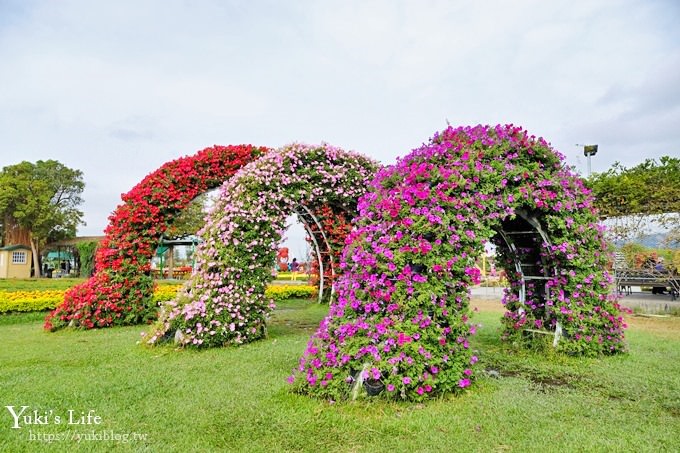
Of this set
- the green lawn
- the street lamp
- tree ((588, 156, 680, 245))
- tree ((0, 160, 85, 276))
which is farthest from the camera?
tree ((0, 160, 85, 276))

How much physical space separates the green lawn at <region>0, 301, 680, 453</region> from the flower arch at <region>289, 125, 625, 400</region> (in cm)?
27

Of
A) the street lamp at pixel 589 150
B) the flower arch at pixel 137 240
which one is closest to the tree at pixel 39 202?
the flower arch at pixel 137 240

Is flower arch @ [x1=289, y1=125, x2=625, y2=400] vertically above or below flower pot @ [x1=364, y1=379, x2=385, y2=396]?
above

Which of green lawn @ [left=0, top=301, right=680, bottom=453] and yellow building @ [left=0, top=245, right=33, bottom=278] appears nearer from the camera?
green lawn @ [left=0, top=301, right=680, bottom=453]

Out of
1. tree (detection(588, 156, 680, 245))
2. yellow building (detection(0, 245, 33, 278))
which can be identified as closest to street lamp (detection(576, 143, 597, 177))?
tree (detection(588, 156, 680, 245))

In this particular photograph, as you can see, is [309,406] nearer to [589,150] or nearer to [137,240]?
[137,240]

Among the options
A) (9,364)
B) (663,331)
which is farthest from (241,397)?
(663,331)

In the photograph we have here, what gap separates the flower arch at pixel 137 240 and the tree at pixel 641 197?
9.16 m

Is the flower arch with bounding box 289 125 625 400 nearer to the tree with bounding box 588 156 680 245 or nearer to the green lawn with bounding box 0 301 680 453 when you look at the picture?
the green lawn with bounding box 0 301 680 453

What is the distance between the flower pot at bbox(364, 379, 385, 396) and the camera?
12.6ft

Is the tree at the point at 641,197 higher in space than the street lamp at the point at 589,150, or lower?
lower

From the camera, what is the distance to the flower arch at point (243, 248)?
6.35m

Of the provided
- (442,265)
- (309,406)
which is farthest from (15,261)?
(442,265)

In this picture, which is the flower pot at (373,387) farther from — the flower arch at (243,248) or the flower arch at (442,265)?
the flower arch at (243,248)
